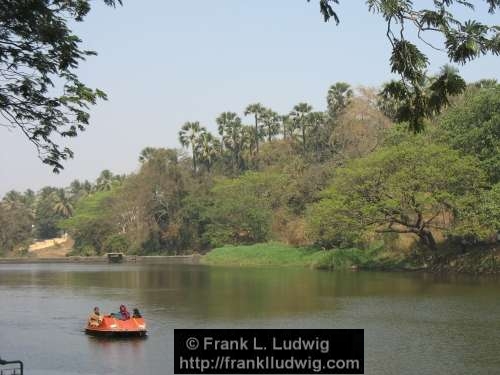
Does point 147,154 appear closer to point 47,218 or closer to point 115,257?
point 115,257

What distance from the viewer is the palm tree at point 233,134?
8869 centimetres

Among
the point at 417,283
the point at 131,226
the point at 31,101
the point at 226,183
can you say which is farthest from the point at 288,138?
the point at 31,101

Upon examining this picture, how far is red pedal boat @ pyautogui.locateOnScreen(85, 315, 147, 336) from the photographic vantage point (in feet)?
70.7

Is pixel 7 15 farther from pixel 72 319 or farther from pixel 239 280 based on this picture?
pixel 239 280

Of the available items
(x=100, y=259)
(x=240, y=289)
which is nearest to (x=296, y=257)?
(x=240, y=289)

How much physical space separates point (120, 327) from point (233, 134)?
226ft

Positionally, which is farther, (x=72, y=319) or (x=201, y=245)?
(x=201, y=245)

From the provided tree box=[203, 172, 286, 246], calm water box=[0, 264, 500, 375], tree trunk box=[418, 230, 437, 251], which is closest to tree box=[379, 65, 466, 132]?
calm water box=[0, 264, 500, 375]

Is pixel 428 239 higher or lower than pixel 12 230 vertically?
lower

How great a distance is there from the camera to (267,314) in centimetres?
2606

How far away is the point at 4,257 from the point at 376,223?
200ft

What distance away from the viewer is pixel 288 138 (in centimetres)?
8469

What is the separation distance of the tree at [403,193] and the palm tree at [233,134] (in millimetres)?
41429

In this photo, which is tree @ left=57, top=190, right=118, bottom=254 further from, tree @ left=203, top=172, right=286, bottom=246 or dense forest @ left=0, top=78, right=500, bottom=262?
tree @ left=203, top=172, right=286, bottom=246
